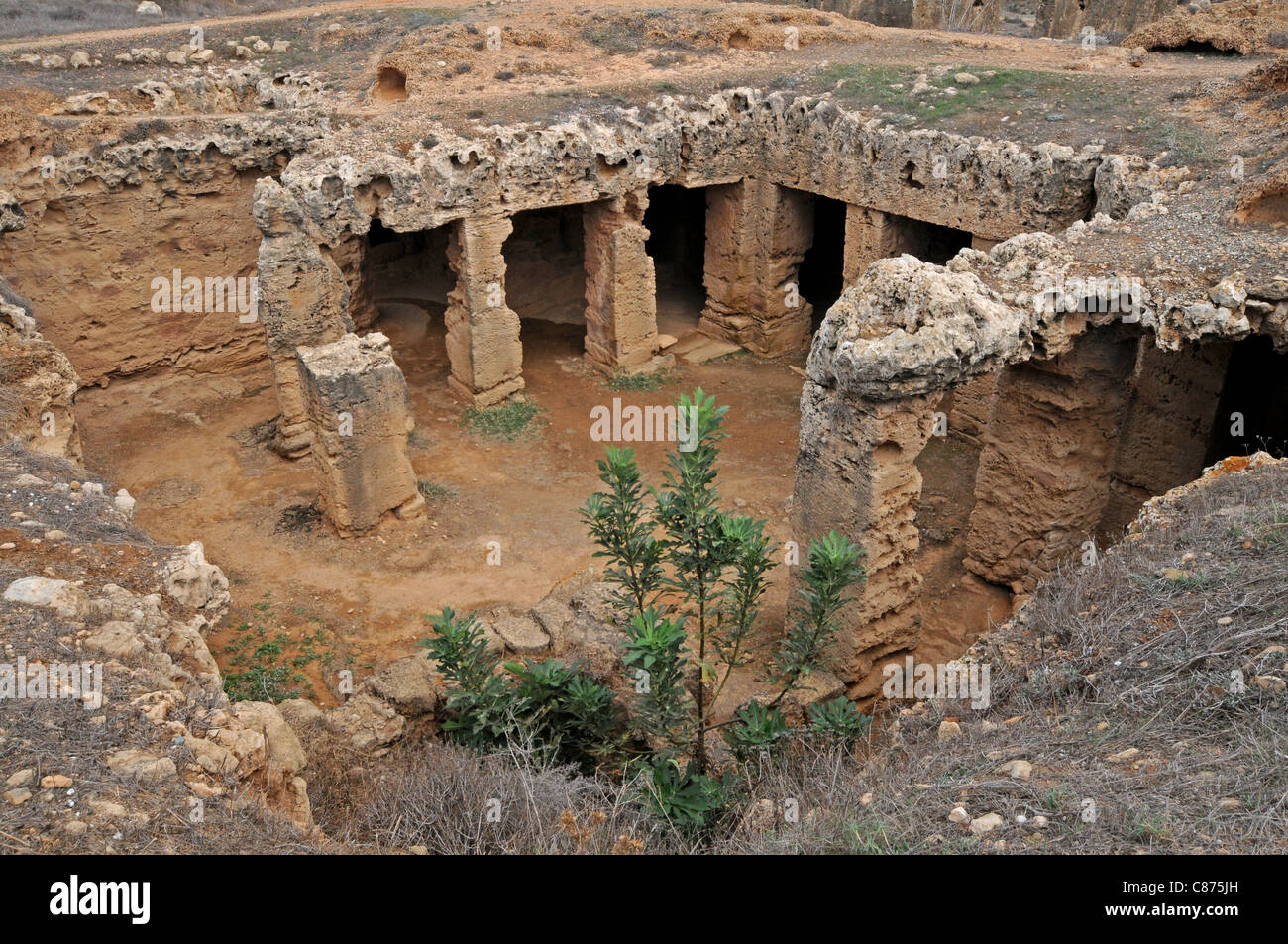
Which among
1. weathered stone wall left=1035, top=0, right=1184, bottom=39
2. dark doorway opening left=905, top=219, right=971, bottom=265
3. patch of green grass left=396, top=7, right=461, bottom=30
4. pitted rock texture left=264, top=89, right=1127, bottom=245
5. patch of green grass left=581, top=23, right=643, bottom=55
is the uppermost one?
weathered stone wall left=1035, top=0, right=1184, bottom=39

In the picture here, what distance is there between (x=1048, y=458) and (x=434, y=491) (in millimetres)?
6684

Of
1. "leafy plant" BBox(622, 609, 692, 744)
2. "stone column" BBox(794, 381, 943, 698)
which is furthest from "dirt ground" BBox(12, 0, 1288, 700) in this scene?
"leafy plant" BBox(622, 609, 692, 744)

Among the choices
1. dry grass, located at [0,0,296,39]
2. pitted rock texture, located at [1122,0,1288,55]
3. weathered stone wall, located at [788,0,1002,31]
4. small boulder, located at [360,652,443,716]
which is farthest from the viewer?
weathered stone wall, located at [788,0,1002,31]

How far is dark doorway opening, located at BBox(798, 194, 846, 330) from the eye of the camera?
16875 millimetres

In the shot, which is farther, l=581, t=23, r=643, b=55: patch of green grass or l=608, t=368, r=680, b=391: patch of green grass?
l=581, t=23, r=643, b=55: patch of green grass

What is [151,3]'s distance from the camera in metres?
18.7

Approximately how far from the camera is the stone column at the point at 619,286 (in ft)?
44.4

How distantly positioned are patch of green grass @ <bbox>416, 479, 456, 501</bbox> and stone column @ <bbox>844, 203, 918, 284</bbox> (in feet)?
19.8

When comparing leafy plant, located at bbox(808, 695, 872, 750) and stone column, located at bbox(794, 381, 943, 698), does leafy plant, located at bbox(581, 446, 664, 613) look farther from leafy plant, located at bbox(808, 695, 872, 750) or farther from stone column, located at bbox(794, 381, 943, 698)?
stone column, located at bbox(794, 381, 943, 698)

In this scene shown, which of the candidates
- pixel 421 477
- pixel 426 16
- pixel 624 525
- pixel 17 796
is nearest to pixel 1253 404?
pixel 624 525

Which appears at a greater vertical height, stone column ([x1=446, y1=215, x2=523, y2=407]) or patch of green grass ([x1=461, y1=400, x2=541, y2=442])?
stone column ([x1=446, y1=215, x2=523, y2=407])

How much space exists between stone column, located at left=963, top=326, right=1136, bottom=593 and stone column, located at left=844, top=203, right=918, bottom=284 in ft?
14.7

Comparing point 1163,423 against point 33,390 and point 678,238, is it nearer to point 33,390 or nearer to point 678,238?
point 33,390

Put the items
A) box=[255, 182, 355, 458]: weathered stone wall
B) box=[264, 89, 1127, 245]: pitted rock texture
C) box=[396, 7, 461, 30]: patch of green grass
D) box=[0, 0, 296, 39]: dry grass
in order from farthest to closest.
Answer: box=[0, 0, 296, 39]: dry grass, box=[396, 7, 461, 30]: patch of green grass, box=[264, 89, 1127, 245]: pitted rock texture, box=[255, 182, 355, 458]: weathered stone wall
